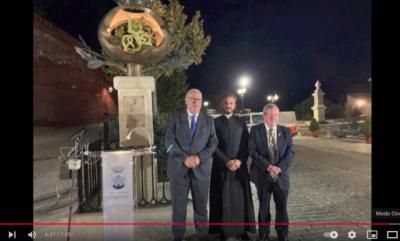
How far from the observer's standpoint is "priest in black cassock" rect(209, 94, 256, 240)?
3.84m

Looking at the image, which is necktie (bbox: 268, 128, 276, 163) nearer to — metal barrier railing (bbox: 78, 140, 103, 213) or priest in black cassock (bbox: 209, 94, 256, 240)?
priest in black cassock (bbox: 209, 94, 256, 240)

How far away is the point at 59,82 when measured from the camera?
2112cm

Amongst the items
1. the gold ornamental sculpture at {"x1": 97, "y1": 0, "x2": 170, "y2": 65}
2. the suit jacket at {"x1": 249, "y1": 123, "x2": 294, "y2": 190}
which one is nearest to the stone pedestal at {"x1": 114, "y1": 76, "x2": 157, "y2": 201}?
the gold ornamental sculpture at {"x1": 97, "y1": 0, "x2": 170, "y2": 65}

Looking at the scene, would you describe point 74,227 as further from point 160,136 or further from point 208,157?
point 160,136

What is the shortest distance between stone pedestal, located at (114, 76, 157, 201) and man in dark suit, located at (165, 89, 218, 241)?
1.53 meters

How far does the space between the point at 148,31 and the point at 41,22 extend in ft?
53.3

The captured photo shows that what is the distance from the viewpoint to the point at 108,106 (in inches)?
1187

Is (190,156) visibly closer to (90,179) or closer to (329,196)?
(90,179)

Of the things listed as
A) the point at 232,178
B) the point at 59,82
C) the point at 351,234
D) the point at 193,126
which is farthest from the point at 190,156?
the point at 59,82

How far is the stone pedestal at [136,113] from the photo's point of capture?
5.29m

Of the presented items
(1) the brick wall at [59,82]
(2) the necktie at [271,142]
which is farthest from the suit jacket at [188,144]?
(1) the brick wall at [59,82]

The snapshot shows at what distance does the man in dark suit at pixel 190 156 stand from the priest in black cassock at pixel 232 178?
130 millimetres

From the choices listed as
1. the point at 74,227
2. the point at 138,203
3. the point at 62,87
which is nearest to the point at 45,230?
the point at 74,227

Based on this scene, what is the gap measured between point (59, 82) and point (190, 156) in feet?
64.8
